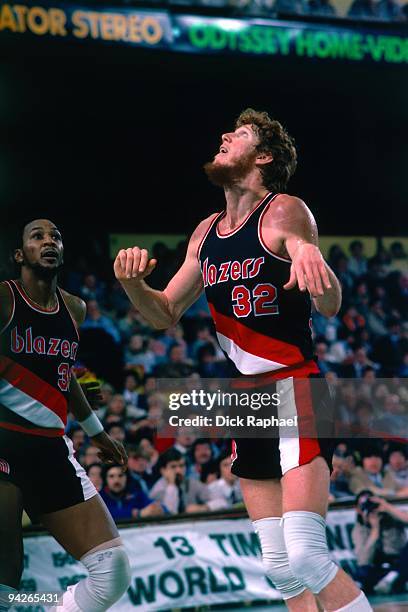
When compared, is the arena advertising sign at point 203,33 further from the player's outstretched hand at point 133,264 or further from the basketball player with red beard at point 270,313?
the player's outstretched hand at point 133,264

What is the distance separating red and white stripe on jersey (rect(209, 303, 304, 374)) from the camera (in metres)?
4.24

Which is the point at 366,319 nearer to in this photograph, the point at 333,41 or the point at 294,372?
the point at 333,41

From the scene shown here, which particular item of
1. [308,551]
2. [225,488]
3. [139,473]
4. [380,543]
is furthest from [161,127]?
[308,551]

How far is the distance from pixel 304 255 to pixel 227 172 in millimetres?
962

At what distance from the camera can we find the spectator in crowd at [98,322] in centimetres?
905

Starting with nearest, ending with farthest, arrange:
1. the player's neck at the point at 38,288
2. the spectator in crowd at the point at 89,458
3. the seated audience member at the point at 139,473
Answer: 1. the player's neck at the point at 38,288
2. the spectator in crowd at the point at 89,458
3. the seated audience member at the point at 139,473

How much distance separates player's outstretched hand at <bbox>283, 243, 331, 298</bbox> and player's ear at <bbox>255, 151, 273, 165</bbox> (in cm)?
94

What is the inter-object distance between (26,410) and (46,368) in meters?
0.23

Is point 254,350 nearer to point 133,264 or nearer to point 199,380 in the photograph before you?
point 133,264

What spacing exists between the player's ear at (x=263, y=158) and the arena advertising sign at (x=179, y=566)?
3.65 metres

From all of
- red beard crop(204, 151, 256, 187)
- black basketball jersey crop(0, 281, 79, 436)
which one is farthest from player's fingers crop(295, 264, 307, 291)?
black basketball jersey crop(0, 281, 79, 436)

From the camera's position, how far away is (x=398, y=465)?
8.63m

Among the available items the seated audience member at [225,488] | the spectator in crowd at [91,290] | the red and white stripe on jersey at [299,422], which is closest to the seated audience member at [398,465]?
the seated audience member at [225,488]

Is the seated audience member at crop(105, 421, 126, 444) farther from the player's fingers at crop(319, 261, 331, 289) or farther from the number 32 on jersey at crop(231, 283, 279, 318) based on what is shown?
the player's fingers at crop(319, 261, 331, 289)
